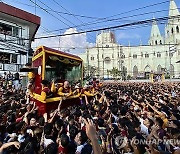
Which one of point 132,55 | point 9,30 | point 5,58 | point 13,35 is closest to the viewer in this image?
point 5,58

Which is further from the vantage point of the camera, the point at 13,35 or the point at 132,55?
the point at 132,55

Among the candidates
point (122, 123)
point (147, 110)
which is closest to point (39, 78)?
point (147, 110)

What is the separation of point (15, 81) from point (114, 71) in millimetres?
A: 70140

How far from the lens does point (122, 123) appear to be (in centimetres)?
502

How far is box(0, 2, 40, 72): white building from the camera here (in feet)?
75.3

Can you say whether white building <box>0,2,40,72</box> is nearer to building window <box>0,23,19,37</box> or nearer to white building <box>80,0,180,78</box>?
building window <box>0,23,19,37</box>

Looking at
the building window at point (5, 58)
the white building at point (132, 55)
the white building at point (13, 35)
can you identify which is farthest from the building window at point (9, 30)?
the white building at point (132, 55)

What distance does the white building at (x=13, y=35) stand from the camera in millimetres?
22953

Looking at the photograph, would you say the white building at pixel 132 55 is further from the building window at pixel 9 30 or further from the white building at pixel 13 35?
the building window at pixel 9 30

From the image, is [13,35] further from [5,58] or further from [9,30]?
[5,58]

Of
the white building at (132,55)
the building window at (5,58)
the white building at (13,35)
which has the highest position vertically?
the white building at (132,55)

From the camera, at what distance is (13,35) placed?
2459 centimetres

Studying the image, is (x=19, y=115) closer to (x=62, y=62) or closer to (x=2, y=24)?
(x=62, y=62)

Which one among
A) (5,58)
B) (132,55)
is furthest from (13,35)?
(132,55)
